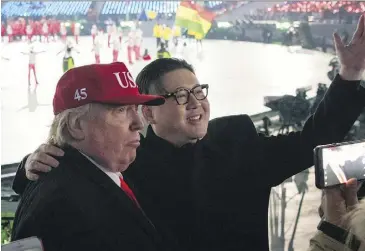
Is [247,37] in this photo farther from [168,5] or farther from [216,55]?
[168,5]

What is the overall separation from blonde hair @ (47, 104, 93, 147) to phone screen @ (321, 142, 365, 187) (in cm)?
50

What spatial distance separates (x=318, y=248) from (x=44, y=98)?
5.92ft

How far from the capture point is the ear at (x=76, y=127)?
3.20 feet

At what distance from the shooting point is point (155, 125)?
1.31 metres

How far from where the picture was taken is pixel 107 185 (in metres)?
0.93

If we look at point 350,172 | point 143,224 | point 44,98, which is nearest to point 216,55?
point 44,98

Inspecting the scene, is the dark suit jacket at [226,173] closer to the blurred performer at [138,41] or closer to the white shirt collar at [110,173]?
the white shirt collar at [110,173]

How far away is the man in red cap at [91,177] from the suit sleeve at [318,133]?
448 millimetres

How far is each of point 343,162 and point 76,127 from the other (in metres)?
0.57

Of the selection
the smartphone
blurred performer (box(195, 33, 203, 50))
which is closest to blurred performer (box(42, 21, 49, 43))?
blurred performer (box(195, 33, 203, 50))

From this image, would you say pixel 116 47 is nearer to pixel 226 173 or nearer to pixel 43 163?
pixel 226 173

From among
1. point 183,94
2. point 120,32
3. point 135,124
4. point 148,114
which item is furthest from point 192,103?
point 120,32

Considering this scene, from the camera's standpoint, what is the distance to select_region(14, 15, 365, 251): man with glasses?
1258 mm

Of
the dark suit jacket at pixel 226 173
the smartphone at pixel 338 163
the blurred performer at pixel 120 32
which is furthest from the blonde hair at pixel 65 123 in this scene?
the blurred performer at pixel 120 32
